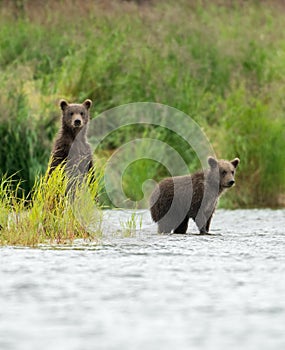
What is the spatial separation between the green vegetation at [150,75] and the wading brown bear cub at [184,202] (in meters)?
2.82

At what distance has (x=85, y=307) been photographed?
597 cm

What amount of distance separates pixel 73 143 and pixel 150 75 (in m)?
6.66

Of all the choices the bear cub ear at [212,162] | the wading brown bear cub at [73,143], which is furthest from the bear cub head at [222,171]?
the wading brown bear cub at [73,143]

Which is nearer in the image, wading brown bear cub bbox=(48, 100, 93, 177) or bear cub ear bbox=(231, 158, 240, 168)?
wading brown bear cub bbox=(48, 100, 93, 177)

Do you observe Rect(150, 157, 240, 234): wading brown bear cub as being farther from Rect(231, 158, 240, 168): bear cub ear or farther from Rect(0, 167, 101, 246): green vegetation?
Rect(0, 167, 101, 246): green vegetation

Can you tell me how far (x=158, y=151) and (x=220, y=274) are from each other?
25.1 ft

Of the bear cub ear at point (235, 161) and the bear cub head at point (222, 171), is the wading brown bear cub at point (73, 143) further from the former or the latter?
the bear cub ear at point (235, 161)

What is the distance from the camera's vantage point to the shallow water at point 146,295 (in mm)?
5180

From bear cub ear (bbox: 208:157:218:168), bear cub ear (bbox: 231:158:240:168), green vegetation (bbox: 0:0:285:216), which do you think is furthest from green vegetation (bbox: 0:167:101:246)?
green vegetation (bbox: 0:0:285:216)

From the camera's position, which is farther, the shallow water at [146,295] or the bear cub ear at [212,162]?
the bear cub ear at [212,162]

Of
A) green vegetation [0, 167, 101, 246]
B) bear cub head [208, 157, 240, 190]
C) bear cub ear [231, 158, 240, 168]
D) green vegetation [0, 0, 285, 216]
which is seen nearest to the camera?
green vegetation [0, 167, 101, 246]

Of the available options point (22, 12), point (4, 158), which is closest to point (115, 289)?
point (4, 158)

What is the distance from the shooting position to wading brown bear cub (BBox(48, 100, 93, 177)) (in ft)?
33.0

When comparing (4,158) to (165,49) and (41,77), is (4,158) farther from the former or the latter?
(165,49)
